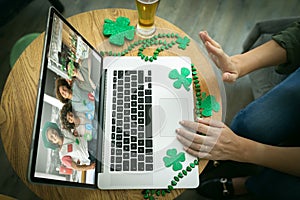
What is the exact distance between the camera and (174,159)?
96 centimetres

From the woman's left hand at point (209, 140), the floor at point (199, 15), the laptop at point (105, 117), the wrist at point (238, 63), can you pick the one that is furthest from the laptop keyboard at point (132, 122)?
the floor at point (199, 15)

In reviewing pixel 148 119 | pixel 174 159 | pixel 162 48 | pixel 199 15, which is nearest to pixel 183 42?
pixel 162 48

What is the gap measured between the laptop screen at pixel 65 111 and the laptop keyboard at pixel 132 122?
64 mm

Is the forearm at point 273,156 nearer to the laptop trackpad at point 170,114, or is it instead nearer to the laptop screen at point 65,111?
the laptop trackpad at point 170,114

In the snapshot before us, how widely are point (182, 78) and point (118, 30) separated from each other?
279 mm

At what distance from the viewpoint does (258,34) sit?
132cm

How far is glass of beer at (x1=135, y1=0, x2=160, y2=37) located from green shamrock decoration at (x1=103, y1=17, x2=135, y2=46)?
34 millimetres

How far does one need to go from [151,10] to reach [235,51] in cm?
80

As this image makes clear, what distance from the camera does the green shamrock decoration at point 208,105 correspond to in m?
1.01

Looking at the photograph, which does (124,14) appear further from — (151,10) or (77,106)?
(77,106)

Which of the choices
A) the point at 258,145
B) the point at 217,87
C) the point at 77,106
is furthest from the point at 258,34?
the point at 77,106

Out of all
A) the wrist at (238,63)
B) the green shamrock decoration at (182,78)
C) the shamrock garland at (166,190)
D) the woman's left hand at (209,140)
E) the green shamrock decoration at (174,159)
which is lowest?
the shamrock garland at (166,190)

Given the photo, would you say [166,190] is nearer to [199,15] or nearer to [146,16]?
[146,16]

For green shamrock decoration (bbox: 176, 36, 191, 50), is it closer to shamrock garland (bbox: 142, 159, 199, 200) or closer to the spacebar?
the spacebar
